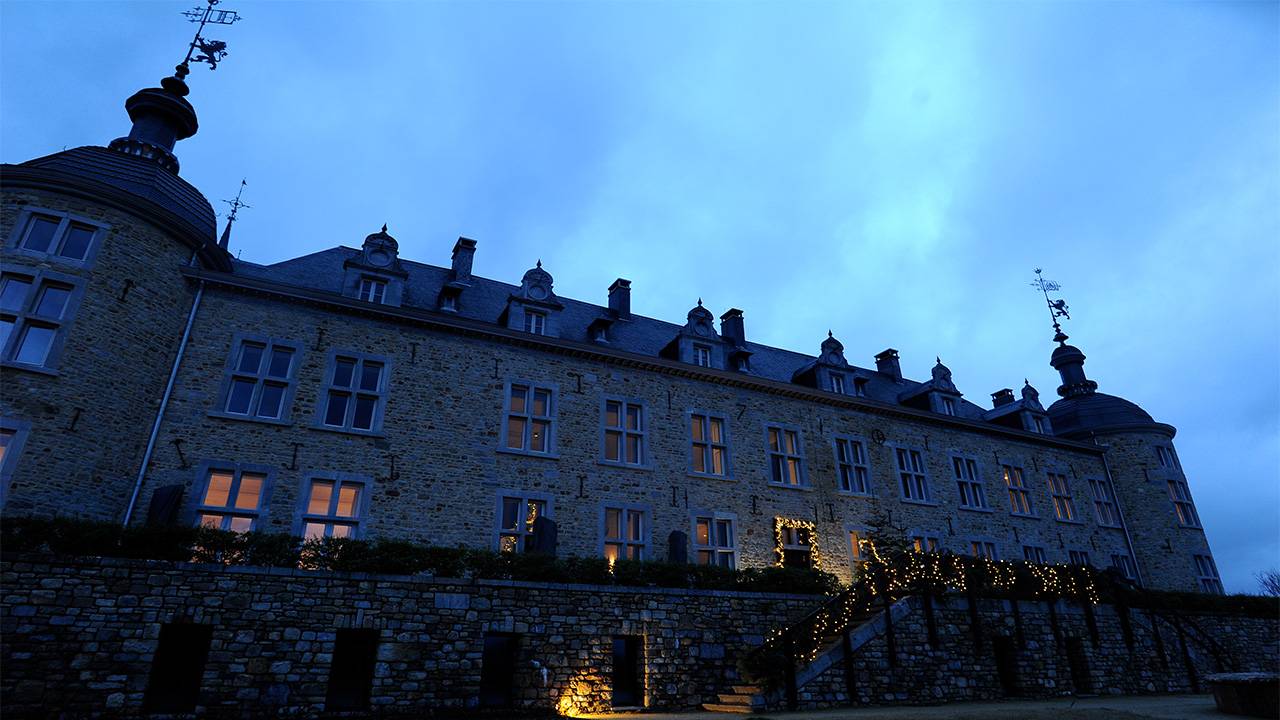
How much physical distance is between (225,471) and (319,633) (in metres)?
4.93

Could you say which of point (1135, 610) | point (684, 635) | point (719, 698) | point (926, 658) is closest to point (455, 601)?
point (684, 635)

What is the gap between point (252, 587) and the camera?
11617 millimetres

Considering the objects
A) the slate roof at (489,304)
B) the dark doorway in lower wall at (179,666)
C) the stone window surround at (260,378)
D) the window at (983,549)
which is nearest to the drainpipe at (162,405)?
the stone window surround at (260,378)

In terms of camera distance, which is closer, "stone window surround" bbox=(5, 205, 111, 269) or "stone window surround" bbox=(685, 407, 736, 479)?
"stone window surround" bbox=(5, 205, 111, 269)

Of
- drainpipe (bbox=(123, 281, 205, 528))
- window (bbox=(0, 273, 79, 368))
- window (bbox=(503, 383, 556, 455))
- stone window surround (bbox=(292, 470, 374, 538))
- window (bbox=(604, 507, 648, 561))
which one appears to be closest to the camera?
window (bbox=(0, 273, 79, 368))

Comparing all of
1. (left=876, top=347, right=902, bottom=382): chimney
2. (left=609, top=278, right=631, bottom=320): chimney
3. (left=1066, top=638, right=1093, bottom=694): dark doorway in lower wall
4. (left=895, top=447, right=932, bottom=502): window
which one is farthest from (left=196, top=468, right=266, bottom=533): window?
(left=876, top=347, right=902, bottom=382): chimney

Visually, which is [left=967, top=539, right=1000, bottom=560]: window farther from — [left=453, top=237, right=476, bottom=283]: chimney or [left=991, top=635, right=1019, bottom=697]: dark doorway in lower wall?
[left=453, top=237, right=476, bottom=283]: chimney

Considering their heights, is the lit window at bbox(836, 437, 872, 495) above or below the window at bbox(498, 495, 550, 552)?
above

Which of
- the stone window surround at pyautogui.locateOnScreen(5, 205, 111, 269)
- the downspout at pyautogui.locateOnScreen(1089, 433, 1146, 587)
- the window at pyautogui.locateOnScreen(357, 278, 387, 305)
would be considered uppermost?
the window at pyautogui.locateOnScreen(357, 278, 387, 305)

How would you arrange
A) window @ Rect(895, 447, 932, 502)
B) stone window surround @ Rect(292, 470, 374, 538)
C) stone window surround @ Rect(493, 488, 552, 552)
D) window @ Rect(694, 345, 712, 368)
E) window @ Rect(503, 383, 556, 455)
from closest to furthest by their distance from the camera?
stone window surround @ Rect(292, 470, 374, 538), stone window surround @ Rect(493, 488, 552, 552), window @ Rect(503, 383, 556, 455), window @ Rect(694, 345, 712, 368), window @ Rect(895, 447, 932, 502)

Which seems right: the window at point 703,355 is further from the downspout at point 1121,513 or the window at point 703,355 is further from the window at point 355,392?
the downspout at point 1121,513

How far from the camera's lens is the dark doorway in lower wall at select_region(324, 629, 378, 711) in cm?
1243

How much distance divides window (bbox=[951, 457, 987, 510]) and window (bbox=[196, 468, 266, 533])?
2119cm

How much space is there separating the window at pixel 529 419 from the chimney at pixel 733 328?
26.9 feet
